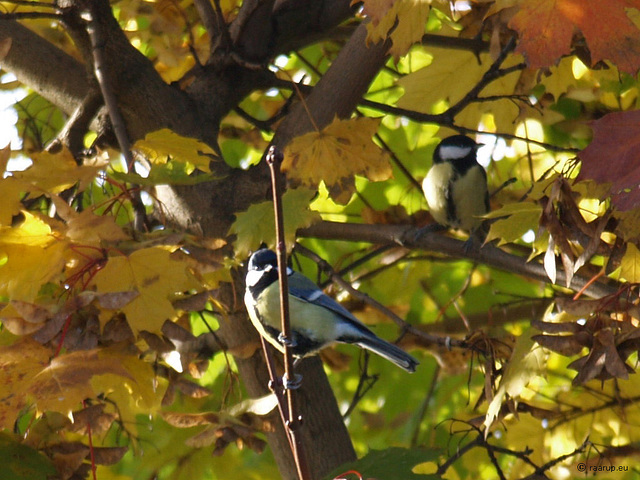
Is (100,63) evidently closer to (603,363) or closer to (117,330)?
(117,330)

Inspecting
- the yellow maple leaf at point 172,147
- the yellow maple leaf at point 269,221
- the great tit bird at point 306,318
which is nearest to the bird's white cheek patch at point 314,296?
the great tit bird at point 306,318

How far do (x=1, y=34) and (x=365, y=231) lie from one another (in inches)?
45.4

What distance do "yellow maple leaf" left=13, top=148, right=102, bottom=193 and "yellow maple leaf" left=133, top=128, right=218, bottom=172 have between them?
188 mm

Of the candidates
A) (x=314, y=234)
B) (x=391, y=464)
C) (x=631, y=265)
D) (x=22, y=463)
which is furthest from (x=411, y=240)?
(x=22, y=463)

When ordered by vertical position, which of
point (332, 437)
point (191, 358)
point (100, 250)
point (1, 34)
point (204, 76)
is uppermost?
point (1, 34)

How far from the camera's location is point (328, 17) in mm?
2404

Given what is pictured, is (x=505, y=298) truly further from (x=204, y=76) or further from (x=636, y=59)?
(x=636, y=59)

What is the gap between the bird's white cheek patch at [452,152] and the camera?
3.09 meters

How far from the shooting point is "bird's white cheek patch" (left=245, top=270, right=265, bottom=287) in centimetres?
218

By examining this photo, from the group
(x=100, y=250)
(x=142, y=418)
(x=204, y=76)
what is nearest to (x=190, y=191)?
(x=204, y=76)

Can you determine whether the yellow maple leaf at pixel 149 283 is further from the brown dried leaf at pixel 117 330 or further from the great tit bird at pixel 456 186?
the great tit bird at pixel 456 186

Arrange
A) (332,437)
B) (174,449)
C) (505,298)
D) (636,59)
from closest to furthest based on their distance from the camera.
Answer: (636,59), (332,437), (174,449), (505,298)

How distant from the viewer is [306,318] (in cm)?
220

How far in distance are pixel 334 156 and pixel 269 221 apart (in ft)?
1.02
